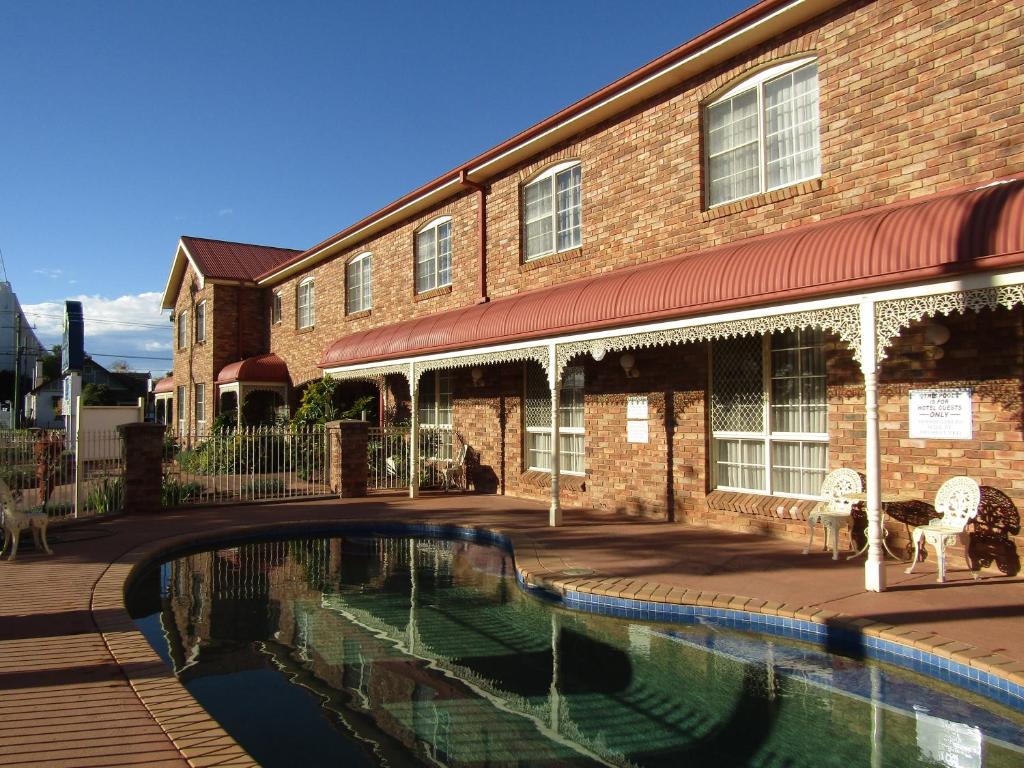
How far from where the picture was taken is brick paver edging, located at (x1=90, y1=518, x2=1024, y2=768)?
12.8 ft

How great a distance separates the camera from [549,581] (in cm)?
727

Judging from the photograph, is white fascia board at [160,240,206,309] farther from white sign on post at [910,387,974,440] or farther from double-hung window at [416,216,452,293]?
white sign on post at [910,387,974,440]

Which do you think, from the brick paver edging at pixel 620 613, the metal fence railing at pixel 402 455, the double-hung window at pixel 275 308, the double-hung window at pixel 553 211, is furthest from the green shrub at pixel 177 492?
the double-hung window at pixel 275 308

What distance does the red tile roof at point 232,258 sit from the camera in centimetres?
2533

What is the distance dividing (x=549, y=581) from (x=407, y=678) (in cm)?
223

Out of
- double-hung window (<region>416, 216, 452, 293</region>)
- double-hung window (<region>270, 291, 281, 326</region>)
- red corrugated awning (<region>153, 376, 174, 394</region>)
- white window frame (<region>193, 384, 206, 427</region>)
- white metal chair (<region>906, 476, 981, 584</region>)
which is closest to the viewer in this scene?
white metal chair (<region>906, 476, 981, 584</region>)

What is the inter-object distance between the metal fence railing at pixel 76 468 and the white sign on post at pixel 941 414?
464 inches

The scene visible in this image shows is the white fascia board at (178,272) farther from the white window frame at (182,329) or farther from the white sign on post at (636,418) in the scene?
the white sign on post at (636,418)

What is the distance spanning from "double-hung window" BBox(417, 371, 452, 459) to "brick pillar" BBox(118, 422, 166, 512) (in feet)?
17.8

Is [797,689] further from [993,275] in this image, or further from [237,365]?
[237,365]

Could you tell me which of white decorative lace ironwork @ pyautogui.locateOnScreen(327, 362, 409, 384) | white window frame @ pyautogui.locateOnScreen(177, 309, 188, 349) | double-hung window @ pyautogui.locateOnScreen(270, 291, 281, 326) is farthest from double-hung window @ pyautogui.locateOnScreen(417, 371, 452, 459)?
white window frame @ pyautogui.locateOnScreen(177, 309, 188, 349)

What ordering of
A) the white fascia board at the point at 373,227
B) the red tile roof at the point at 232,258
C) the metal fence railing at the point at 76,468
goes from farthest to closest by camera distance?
1. the red tile roof at the point at 232,258
2. the white fascia board at the point at 373,227
3. the metal fence railing at the point at 76,468

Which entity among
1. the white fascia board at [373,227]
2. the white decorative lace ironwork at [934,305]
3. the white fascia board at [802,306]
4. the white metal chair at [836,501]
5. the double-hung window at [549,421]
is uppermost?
the white fascia board at [373,227]

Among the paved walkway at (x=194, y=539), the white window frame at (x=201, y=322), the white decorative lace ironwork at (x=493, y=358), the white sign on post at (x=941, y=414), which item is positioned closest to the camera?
the paved walkway at (x=194, y=539)
